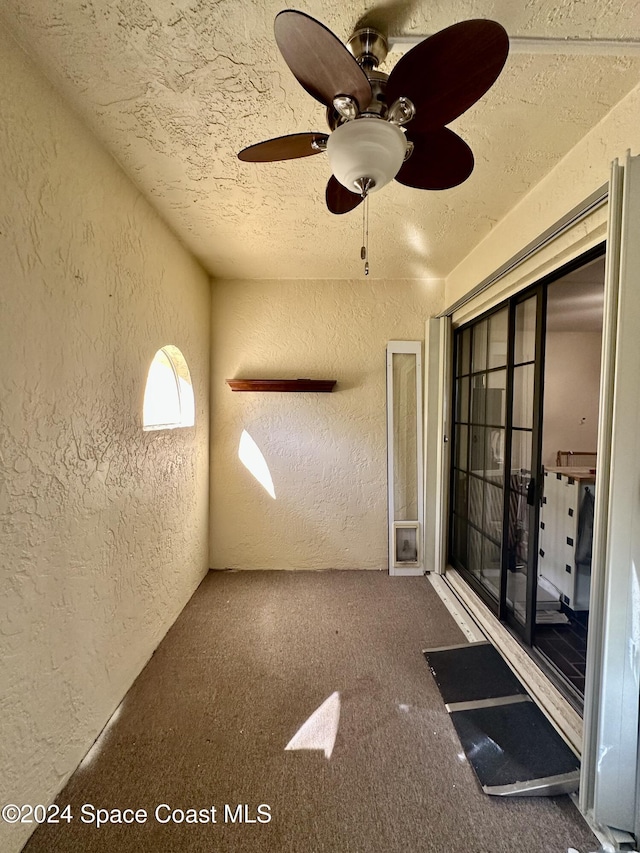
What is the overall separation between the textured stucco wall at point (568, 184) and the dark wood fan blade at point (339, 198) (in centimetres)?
84

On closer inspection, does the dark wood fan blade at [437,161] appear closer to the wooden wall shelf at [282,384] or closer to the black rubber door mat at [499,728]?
the wooden wall shelf at [282,384]

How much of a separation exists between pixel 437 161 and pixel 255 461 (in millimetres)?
2375

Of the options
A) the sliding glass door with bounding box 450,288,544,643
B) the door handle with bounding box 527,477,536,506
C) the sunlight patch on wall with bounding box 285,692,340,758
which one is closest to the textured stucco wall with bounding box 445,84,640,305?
the sliding glass door with bounding box 450,288,544,643

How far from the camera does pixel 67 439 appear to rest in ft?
4.17

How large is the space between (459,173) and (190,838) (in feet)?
7.46

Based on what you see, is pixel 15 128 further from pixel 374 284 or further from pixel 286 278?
pixel 374 284

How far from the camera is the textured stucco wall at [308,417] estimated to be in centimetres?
291

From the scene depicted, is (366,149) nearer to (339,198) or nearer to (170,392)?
(339,198)

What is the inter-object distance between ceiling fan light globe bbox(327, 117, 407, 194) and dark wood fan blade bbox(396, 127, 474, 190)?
20 centimetres

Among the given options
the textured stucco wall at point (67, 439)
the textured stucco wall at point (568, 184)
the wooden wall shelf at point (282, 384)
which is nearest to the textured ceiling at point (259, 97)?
the textured stucco wall at point (568, 184)

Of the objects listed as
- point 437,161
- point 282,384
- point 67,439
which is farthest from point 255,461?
point 437,161

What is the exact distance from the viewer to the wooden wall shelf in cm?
278

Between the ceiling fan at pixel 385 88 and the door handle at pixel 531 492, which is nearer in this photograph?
the ceiling fan at pixel 385 88

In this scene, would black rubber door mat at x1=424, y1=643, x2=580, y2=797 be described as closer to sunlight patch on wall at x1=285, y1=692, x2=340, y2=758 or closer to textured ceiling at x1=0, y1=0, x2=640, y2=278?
sunlight patch on wall at x1=285, y1=692, x2=340, y2=758
